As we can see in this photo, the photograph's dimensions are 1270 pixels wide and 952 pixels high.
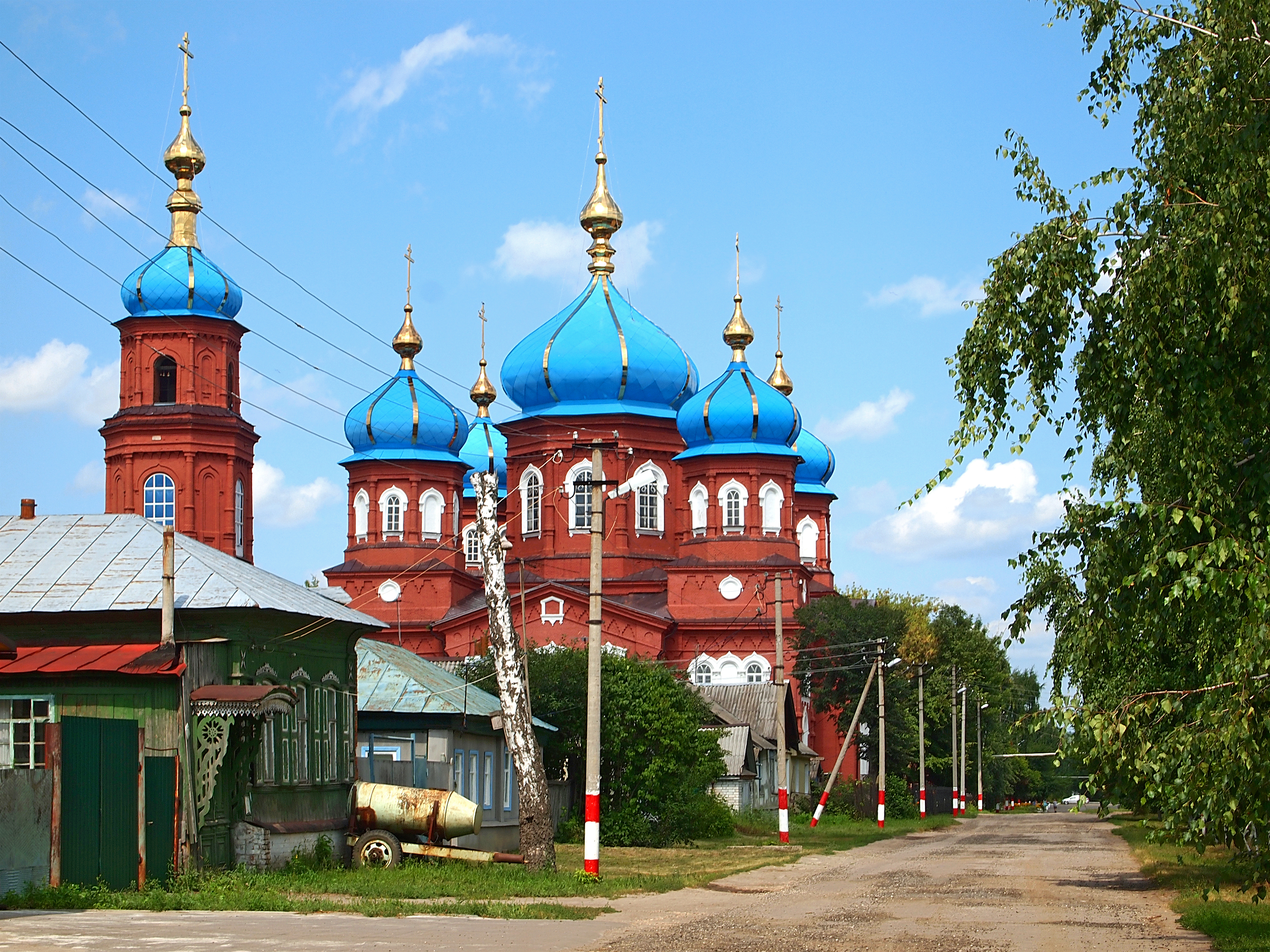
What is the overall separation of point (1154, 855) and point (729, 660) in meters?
23.7

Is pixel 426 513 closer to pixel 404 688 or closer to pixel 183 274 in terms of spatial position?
pixel 183 274

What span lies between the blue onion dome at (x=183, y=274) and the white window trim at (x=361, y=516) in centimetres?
1097

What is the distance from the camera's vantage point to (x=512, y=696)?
21109mm

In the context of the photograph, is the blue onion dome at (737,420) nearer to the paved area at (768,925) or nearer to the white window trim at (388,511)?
the white window trim at (388,511)

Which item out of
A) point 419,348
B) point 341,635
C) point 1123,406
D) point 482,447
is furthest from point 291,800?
point 482,447

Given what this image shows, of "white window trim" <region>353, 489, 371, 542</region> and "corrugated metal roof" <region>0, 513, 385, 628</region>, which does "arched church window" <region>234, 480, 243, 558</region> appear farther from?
"corrugated metal roof" <region>0, 513, 385, 628</region>

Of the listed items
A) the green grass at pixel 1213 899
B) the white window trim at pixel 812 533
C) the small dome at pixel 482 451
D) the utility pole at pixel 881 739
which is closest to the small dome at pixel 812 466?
the white window trim at pixel 812 533

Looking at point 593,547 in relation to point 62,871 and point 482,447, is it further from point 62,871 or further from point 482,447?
point 482,447

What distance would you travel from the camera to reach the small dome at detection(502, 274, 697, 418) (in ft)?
169

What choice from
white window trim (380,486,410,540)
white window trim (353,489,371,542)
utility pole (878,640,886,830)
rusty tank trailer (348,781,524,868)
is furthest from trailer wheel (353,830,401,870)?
white window trim (353,489,371,542)

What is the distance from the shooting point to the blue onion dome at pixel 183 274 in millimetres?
43688

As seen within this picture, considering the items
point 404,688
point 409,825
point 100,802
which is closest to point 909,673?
point 404,688

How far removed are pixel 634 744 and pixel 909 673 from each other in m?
23.9

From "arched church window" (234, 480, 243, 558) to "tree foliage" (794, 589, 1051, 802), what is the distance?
56.0ft
